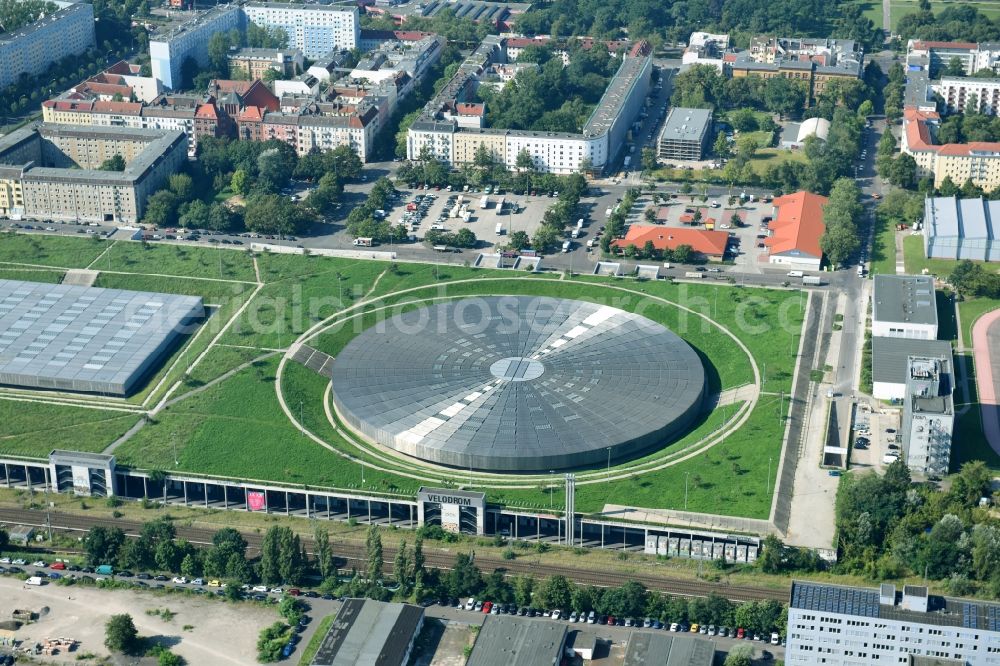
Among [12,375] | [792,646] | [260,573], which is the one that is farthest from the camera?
[12,375]

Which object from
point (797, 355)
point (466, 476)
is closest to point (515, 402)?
point (466, 476)

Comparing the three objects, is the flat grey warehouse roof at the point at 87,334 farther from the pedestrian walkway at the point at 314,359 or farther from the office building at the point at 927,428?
the office building at the point at 927,428

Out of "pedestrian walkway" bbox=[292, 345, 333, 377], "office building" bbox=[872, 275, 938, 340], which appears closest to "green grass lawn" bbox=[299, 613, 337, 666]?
"pedestrian walkway" bbox=[292, 345, 333, 377]

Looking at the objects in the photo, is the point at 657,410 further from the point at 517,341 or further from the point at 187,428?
the point at 187,428

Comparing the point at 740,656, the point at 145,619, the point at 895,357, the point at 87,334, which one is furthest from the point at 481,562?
the point at 87,334

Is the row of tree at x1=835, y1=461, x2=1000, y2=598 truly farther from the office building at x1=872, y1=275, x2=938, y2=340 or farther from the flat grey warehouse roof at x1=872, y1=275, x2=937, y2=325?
the flat grey warehouse roof at x1=872, y1=275, x2=937, y2=325

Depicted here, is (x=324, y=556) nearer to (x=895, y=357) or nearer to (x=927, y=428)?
(x=927, y=428)

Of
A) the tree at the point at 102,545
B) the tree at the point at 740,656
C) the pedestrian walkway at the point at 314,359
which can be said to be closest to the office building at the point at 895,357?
the tree at the point at 740,656
